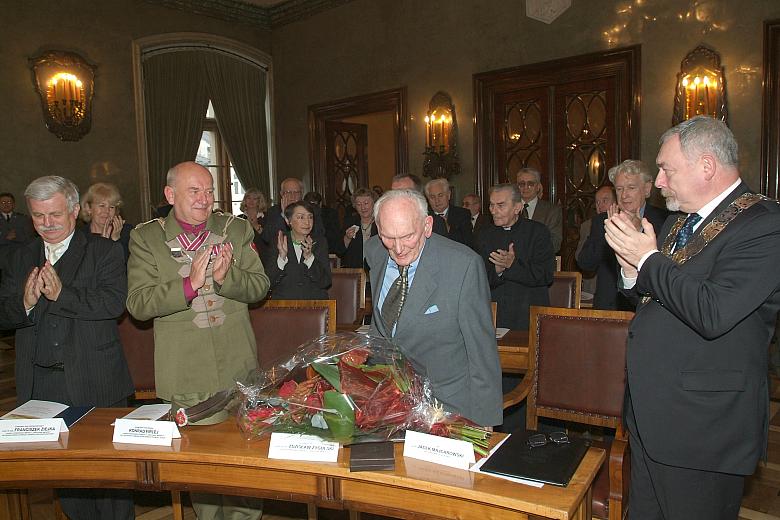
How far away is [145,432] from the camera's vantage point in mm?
1970

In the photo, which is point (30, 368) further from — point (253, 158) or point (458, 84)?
point (253, 158)

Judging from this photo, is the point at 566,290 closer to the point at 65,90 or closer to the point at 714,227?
the point at 714,227

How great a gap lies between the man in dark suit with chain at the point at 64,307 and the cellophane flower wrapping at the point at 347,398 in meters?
1.01

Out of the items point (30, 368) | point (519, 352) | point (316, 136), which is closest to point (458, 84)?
point (316, 136)

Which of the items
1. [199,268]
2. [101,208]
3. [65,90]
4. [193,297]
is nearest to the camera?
[199,268]

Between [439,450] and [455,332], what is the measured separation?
0.57 meters

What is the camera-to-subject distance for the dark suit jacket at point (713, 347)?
175 cm

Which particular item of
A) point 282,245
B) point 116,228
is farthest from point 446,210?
point 116,228

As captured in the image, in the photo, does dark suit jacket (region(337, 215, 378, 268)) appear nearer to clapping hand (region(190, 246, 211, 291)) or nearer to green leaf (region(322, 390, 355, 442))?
clapping hand (region(190, 246, 211, 291))

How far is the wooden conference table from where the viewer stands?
1576 millimetres

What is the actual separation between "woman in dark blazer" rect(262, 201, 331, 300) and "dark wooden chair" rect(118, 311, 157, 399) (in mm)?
1216

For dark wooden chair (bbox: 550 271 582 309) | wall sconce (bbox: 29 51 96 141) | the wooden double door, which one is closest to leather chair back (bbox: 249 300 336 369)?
dark wooden chair (bbox: 550 271 582 309)

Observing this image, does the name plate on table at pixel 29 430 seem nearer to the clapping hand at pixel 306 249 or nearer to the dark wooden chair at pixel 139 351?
the dark wooden chair at pixel 139 351

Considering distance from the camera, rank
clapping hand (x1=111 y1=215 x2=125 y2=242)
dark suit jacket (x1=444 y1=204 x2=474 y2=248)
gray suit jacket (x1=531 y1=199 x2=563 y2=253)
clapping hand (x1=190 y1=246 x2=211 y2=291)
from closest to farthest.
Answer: clapping hand (x1=190 y1=246 x2=211 y2=291) < clapping hand (x1=111 y1=215 x2=125 y2=242) < dark suit jacket (x1=444 y1=204 x2=474 y2=248) < gray suit jacket (x1=531 y1=199 x2=563 y2=253)
